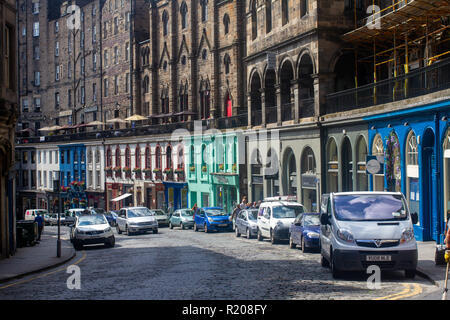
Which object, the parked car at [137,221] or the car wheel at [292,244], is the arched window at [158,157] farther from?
the car wheel at [292,244]

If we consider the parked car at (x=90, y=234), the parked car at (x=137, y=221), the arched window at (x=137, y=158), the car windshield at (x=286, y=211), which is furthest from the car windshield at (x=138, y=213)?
the arched window at (x=137, y=158)

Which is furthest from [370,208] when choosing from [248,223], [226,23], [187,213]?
[226,23]

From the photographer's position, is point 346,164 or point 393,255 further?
point 346,164

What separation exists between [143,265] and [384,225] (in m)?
8.28

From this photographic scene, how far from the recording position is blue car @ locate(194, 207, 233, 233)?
39312 mm

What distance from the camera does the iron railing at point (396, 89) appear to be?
24.8 meters

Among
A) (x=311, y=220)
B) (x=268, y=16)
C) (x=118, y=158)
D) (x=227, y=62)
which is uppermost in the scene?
Result: (x=268, y=16)

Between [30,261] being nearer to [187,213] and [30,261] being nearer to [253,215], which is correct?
[253,215]

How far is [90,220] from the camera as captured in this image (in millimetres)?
32688

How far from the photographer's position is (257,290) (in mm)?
15523

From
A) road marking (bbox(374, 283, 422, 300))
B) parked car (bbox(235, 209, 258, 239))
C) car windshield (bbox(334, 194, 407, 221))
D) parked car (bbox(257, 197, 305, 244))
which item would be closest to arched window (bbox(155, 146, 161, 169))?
parked car (bbox(235, 209, 258, 239))

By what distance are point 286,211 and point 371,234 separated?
42.2ft
